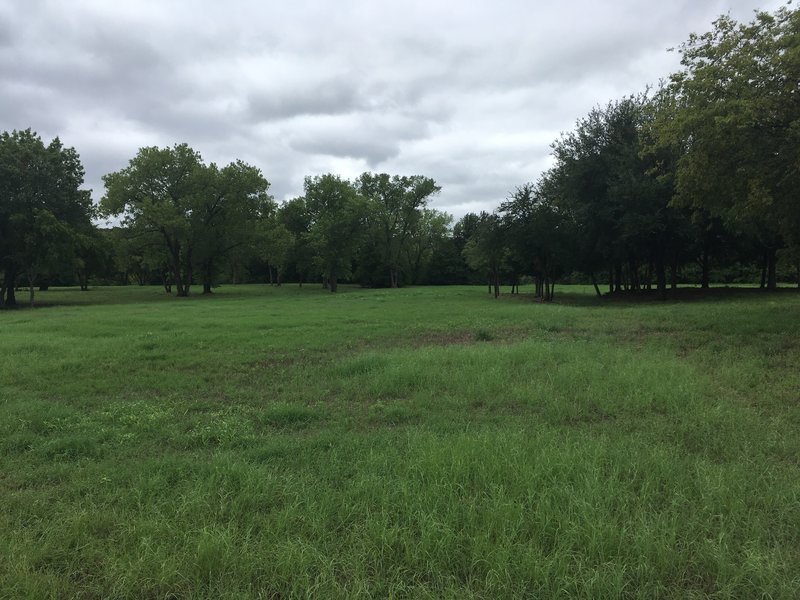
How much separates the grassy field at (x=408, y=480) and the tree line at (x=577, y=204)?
660 cm

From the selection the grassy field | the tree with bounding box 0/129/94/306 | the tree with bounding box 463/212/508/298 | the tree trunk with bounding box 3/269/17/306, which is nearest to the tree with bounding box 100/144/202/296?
the tree with bounding box 0/129/94/306

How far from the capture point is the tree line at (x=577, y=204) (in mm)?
12947

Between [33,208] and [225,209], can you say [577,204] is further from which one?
[33,208]

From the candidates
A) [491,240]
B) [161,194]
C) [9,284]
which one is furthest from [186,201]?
[491,240]

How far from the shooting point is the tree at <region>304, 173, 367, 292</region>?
55031 mm

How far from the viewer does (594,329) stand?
1557 centimetres

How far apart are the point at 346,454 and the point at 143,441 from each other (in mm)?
2612

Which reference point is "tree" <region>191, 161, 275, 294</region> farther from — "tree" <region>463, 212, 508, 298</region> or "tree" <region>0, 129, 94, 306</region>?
"tree" <region>463, 212, 508, 298</region>

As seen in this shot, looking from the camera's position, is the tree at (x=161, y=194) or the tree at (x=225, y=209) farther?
the tree at (x=225, y=209)

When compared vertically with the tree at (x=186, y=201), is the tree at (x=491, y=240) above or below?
below

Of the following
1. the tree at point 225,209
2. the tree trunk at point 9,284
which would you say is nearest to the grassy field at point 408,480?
the tree trunk at point 9,284

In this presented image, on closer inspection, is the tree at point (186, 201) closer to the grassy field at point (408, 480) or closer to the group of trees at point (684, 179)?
the group of trees at point (684, 179)

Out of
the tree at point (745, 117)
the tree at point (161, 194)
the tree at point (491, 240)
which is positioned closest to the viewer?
the tree at point (745, 117)

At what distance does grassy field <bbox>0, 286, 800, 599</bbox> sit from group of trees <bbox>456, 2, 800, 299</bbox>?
6.07m
